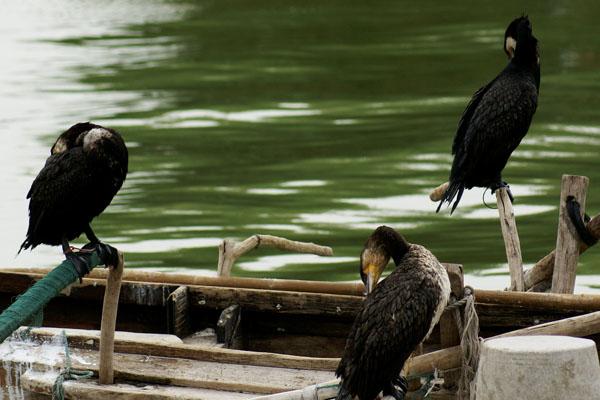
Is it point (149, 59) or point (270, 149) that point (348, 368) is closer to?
point (270, 149)

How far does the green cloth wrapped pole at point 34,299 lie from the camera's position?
5875 mm

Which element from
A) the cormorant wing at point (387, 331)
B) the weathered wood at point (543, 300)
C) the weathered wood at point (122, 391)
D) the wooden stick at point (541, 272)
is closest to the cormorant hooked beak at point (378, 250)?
the cormorant wing at point (387, 331)

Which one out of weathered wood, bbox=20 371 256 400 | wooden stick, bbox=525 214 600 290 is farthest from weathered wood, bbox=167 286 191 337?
wooden stick, bbox=525 214 600 290

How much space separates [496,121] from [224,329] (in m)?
1.86

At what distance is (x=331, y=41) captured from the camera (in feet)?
97.3

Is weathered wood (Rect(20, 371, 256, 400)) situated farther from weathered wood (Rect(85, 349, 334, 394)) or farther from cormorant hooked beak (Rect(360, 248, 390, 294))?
cormorant hooked beak (Rect(360, 248, 390, 294))

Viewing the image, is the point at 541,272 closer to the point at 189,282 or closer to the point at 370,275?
the point at 189,282

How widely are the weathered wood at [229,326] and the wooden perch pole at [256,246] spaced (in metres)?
0.71

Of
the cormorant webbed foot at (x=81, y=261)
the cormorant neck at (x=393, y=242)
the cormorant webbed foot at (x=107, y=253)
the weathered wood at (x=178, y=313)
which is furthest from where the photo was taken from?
the weathered wood at (x=178, y=313)

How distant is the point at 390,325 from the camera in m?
6.53

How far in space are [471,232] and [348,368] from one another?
8.97 m

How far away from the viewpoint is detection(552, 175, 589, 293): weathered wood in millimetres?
8445

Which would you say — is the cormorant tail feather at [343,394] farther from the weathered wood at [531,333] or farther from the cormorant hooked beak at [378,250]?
the weathered wood at [531,333]

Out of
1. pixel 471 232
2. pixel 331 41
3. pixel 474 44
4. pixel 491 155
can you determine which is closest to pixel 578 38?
pixel 474 44
